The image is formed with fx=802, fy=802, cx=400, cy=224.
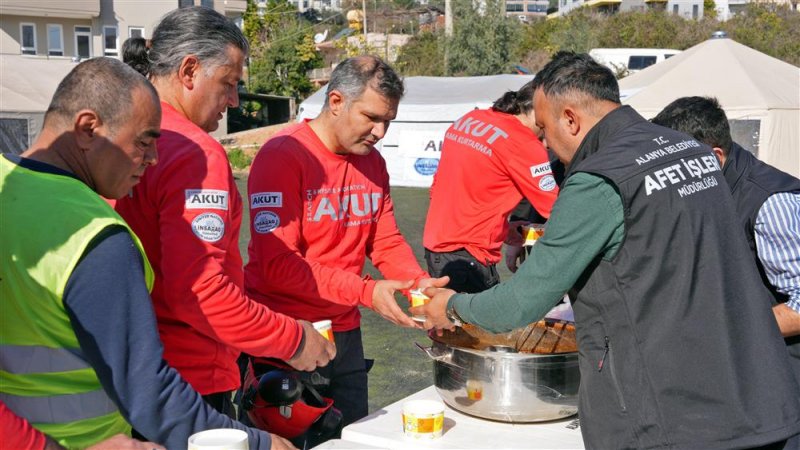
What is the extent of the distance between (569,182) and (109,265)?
1155 mm

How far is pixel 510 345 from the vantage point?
3.02 m

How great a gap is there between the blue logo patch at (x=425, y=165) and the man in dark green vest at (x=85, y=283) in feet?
54.9

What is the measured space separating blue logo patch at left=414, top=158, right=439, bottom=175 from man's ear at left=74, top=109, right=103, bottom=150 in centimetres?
1676

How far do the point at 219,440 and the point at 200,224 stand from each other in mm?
600

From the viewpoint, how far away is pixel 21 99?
13789 millimetres

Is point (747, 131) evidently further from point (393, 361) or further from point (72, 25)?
point (72, 25)

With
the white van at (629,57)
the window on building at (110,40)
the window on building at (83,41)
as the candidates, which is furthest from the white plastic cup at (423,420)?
the window on building at (83,41)

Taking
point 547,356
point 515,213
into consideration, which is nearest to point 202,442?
point 547,356

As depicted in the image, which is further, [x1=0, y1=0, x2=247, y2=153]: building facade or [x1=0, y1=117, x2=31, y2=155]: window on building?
[x1=0, y1=0, x2=247, y2=153]: building facade

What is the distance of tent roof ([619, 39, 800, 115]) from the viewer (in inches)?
461

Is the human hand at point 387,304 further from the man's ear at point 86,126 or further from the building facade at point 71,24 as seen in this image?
the building facade at point 71,24

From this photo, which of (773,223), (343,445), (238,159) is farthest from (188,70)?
(238,159)

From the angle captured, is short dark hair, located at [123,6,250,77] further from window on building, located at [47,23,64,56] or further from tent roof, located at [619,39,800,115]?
window on building, located at [47,23,64,56]

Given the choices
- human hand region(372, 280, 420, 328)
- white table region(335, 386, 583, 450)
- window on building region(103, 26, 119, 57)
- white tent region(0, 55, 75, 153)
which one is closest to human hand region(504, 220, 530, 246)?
human hand region(372, 280, 420, 328)
